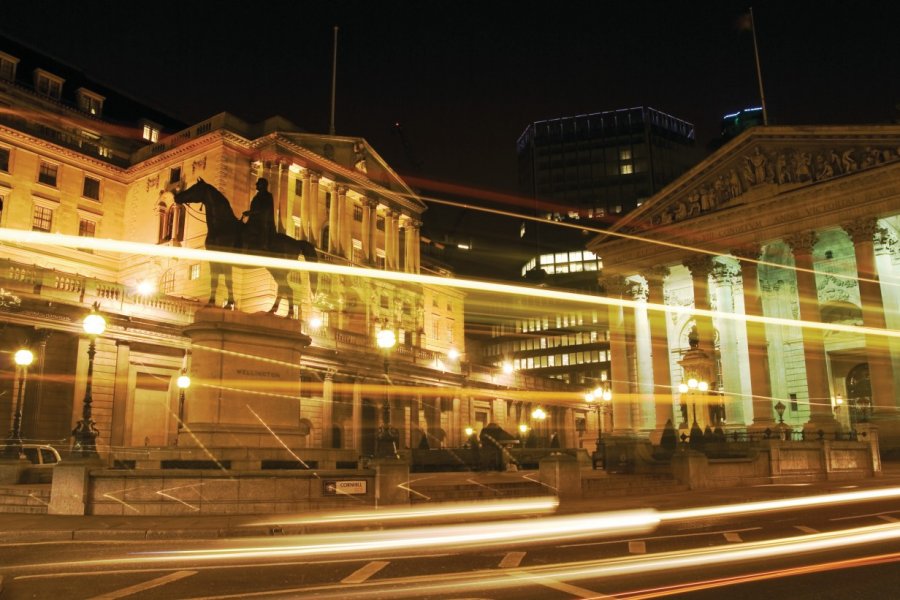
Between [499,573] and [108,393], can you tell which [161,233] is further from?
[499,573]

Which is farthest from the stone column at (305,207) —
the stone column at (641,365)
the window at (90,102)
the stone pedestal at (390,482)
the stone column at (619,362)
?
the stone pedestal at (390,482)

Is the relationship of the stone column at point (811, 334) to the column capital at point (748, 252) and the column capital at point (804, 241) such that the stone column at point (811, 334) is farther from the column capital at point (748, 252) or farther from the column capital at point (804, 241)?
the column capital at point (748, 252)

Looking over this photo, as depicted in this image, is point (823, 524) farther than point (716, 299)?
No

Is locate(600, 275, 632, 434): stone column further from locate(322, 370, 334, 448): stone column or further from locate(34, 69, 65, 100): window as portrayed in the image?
locate(34, 69, 65, 100): window

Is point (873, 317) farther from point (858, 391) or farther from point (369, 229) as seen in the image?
point (369, 229)

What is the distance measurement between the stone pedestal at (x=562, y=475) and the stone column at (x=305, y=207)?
4214 centimetres

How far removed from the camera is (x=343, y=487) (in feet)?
59.3

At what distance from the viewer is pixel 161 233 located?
5716cm

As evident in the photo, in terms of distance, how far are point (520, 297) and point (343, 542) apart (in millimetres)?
111241

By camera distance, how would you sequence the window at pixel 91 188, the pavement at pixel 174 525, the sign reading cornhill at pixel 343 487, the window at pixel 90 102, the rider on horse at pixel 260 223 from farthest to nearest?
the window at pixel 90 102, the window at pixel 91 188, the rider on horse at pixel 260 223, the sign reading cornhill at pixel 343 487, the pavement at pixel 174 525

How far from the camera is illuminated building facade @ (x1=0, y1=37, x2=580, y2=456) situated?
1486 inches

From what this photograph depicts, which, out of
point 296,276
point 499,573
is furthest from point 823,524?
point 296,276

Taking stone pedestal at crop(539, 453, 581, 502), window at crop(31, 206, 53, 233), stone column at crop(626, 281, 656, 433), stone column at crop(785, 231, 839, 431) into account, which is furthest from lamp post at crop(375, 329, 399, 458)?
window at crop(31, 206, 53, 233)

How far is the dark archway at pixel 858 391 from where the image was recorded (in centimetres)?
4806
